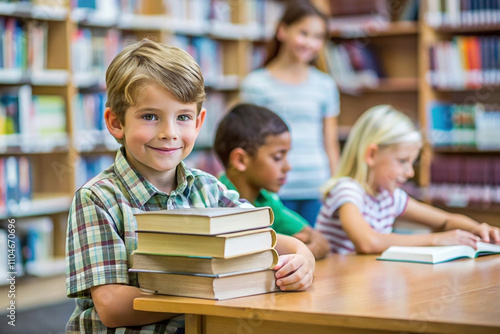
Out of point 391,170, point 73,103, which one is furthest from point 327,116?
point 73,103

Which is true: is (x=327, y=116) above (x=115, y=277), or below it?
above

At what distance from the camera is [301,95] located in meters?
3.57

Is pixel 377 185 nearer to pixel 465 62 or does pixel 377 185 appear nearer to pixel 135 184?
pixel 135 184

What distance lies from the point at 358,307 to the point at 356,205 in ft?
3.12

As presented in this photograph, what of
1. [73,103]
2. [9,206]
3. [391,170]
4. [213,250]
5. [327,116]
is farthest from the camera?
[73,103]

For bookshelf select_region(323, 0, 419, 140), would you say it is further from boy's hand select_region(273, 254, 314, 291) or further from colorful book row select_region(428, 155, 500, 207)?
boy's hand select_region(273, 254, 314, 291)

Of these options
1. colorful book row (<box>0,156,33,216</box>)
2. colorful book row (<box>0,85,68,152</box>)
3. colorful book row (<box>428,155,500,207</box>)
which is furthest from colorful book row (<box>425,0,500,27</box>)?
colorful book row (<box>0,156,33,216</box>)

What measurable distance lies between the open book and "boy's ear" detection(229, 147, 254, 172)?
1.77 feet

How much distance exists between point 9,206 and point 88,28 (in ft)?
4.30

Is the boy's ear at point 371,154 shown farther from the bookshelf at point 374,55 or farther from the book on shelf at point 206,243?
the bookshelf at point 374,55

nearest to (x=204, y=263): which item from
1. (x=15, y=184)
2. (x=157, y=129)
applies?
(x=157, y=129)

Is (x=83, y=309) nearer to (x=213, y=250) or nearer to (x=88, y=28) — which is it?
(x=213, y=250)

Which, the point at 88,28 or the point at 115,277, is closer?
the point at 115,277

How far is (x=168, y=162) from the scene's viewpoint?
1490 millimetres
